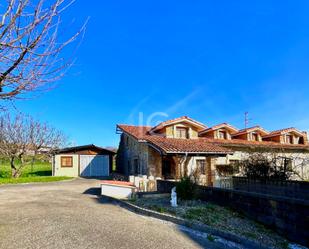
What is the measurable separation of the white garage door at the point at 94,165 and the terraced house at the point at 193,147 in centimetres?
199

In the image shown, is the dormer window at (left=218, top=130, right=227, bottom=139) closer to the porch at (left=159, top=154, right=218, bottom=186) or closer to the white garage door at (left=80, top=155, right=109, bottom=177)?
the porch at (left=159, top=154, right=218, bottom=186)

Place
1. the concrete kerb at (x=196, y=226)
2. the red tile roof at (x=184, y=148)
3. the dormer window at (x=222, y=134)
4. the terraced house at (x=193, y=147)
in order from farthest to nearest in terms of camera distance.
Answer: the dormer window at (x=222, y=134)
the terraced house at (x=193, y=147)
the red tile roof at (x=184, y=148)
the concrete kerb at (x=196, y=226)

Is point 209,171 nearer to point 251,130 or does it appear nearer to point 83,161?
point 251,130

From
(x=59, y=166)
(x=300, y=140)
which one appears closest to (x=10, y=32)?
(x=59, y=166)

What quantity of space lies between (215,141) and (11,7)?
21195mm

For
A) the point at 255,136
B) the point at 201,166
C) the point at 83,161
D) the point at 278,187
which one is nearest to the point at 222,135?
the point at 255,136

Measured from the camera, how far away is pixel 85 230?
23.1ft

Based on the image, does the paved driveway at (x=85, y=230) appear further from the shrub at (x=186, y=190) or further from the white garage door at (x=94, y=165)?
the white garage door at (x=94, y=165)

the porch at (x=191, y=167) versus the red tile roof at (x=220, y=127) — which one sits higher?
the red tile roof at (x=220, y=127)

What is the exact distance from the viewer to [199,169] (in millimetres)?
21188

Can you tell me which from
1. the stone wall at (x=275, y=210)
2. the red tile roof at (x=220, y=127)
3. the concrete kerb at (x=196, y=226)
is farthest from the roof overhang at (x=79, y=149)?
the stone wall at (x=275, y=210)

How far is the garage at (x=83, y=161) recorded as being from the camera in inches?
1093

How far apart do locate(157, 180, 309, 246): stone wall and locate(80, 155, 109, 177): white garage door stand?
2029 centimetres

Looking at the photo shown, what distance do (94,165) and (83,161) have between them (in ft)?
4.01
